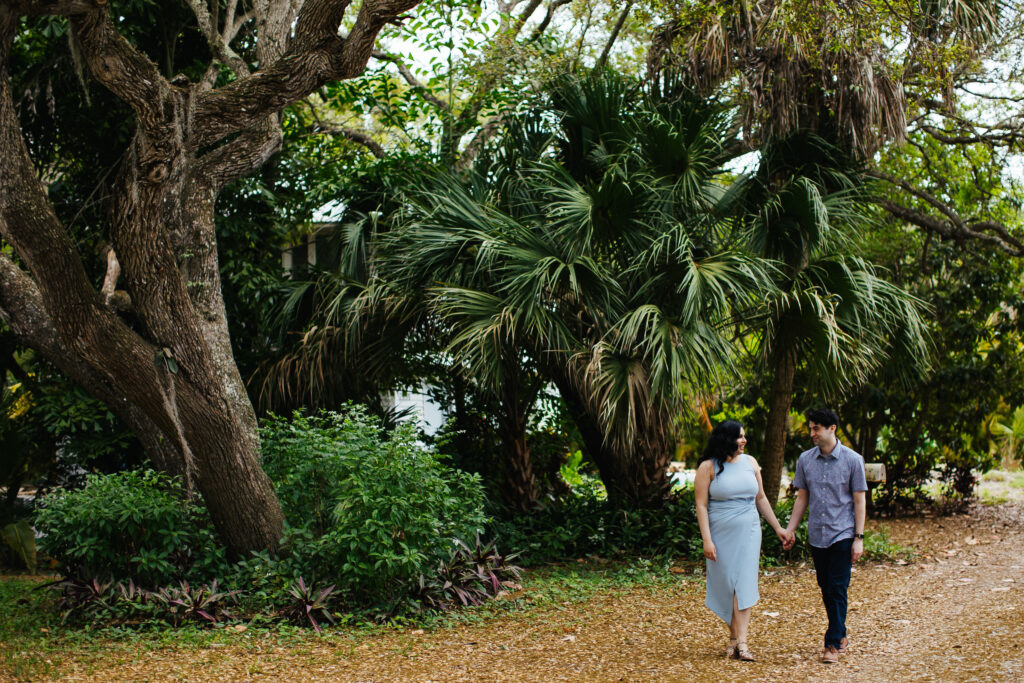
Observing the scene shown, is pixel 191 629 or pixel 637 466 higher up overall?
pixel 637 466

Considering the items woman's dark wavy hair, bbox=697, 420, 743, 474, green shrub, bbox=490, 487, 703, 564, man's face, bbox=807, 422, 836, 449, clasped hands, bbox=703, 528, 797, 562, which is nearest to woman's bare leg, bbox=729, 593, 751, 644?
clasped hands, bbox=703, 528, 797, 562

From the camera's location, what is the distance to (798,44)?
899 centimetres

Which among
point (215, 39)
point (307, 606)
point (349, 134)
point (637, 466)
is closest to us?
point (307, 606)

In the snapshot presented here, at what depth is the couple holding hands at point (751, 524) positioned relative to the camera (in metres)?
5.55

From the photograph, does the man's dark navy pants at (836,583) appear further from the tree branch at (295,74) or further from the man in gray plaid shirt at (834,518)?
the tree branch at (295,74)

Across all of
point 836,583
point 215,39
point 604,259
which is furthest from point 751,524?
point 215,39

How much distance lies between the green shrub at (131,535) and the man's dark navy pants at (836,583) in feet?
14.5

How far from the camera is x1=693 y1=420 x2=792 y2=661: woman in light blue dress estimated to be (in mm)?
5562

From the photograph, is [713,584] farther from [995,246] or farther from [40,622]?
[995,246]

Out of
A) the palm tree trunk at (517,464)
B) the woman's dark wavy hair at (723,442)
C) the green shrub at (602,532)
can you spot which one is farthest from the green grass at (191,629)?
the woman's dark wavy hair at (723,442)

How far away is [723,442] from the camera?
220 inches

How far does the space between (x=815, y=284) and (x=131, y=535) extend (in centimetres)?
631

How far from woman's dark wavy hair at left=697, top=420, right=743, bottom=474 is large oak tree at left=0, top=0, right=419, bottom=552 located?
11.5ft

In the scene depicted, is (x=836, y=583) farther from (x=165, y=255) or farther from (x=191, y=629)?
(x=165, y=255)
